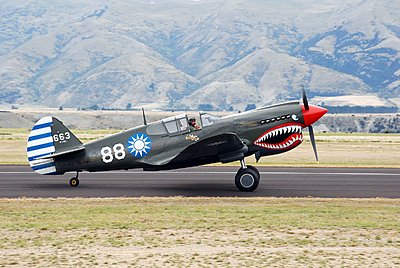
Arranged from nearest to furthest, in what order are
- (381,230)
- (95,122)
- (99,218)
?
(381,230), (99,218), (95,122)

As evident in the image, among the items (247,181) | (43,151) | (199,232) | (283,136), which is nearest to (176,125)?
(247,181)

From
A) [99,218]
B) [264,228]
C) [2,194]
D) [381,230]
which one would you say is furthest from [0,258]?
[2,194]

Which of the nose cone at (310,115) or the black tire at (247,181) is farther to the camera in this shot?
the nose cone at (310,115)

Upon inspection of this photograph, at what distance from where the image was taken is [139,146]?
22.2m

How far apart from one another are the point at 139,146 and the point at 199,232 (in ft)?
28.4

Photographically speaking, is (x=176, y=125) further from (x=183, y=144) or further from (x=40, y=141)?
(x=40, y=141)

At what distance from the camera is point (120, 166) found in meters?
22.3

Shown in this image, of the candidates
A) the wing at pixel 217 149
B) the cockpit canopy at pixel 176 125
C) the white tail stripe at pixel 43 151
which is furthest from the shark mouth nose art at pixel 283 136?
the white tail stripe at pixel 43 151

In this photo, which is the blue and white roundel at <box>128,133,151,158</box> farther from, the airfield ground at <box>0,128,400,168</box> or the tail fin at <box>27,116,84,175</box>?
the airfield ground at <box>0,128,400,168</box>

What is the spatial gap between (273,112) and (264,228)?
801 centimetres

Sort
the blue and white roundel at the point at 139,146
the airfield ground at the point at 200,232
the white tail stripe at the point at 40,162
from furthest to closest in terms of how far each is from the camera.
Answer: the white tail stripe at the point at 40,162 < the blue and white roundel at the point at 139,146 < the airfield ground at the point at 200,232

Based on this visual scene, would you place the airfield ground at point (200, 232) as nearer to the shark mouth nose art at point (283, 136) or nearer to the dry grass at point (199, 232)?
the dry grass at point (199, 232)

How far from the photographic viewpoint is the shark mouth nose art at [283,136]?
21.6 meters

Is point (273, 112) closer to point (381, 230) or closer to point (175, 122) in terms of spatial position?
point (175, 122)
